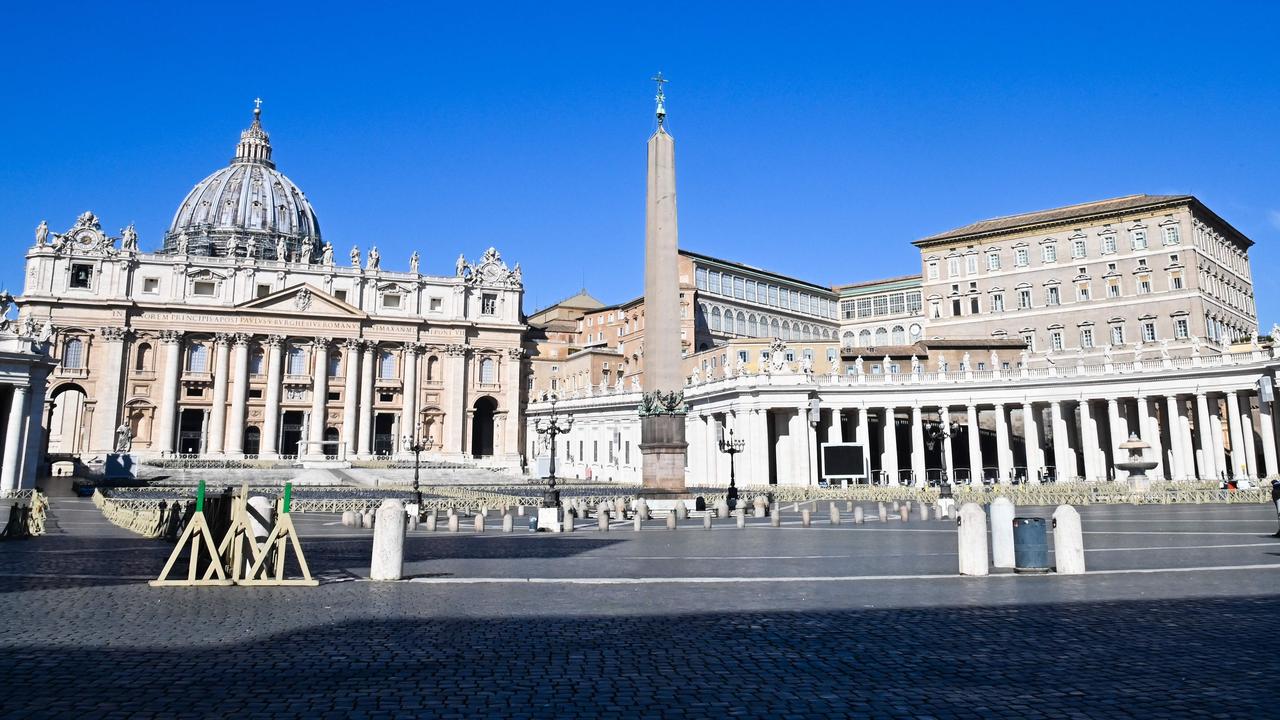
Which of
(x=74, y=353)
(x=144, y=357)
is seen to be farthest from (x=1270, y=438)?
(x=74, y=353)

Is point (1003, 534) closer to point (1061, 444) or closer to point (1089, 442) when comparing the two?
point (1089, 442)

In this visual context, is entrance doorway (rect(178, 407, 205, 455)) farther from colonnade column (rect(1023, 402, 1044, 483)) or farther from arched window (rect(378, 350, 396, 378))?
colonnade column (rect(1023, 402, 1044, 483))

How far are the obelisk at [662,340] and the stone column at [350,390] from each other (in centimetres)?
5220

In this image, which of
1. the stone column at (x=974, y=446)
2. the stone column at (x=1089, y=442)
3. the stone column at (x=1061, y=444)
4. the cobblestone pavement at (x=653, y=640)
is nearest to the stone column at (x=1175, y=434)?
the stone column at (x=1089, y=442)

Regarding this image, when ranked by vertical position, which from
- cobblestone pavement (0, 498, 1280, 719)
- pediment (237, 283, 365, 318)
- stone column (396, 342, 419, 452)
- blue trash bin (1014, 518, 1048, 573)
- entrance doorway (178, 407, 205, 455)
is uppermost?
pediment (237, 283, 365, 318)

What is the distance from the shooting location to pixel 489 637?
821 centimetres

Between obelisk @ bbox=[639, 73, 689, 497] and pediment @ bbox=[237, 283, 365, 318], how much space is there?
2062 inches

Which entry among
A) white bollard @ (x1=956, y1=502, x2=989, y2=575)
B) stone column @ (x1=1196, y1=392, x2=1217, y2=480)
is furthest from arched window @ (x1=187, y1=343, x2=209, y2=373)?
white bollard @ (x1=956, y1=502, x2=989, y2=575)

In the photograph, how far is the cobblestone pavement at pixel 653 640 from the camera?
5863 mm

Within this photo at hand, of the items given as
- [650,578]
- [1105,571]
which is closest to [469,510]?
[650,578]

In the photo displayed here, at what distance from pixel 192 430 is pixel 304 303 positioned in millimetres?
14267

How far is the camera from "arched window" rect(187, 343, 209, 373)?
72750mm

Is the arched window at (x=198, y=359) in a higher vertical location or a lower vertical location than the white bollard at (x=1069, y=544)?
higher

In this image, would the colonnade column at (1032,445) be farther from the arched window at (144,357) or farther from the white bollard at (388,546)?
the arched window at (144,357)
